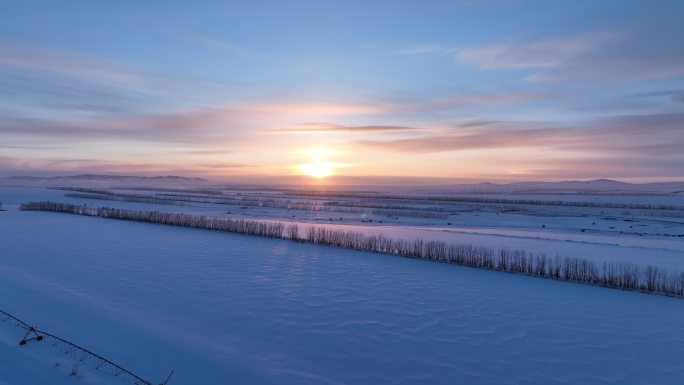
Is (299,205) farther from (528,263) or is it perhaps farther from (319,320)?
(319,320)

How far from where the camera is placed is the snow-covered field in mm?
8492

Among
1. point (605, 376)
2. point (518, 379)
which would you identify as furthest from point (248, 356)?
point (605, 376)

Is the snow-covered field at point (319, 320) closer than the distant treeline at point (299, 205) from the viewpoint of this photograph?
Yes

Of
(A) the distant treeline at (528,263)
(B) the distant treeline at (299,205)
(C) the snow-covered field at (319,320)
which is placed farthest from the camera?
(B) the distant treeline at (299,205)

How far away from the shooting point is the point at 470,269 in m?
19.0

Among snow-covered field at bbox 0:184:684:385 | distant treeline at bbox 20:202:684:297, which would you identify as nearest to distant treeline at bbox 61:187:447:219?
distant treeline at bbox 20:202:684:297

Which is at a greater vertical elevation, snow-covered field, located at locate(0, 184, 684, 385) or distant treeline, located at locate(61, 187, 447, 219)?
distant treeline, located at locate(61, 187, 447, 219)

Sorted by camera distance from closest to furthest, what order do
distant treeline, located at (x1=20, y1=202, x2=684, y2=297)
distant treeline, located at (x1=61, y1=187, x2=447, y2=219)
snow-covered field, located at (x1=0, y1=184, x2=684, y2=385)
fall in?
snow-covered field, located at (x1=0, y1=184, x2=684, y2=385) < distant treeline, located at (x1=20, y1=202, x2=684, y2=297) < distant treeline, located at (x1=61, y1=187, x2=447, y2=219)

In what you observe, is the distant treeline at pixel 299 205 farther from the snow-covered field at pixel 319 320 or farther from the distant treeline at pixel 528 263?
the snow-covered field at pixel 319 320

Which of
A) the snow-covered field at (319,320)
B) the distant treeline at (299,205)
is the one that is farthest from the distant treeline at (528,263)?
the distant treeline at (299,205)

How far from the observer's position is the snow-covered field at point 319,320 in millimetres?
8492

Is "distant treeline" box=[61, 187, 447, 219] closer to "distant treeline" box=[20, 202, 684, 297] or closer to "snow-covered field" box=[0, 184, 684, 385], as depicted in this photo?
"distant treeline" box=[20, 202, 684, 297]

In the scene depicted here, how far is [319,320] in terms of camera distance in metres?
11.3

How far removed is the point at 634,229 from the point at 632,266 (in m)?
23.7
